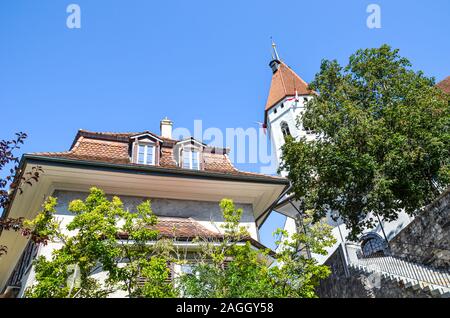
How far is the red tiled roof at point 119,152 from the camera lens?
444 inches

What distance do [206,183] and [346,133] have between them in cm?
852

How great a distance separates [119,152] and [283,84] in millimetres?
38278

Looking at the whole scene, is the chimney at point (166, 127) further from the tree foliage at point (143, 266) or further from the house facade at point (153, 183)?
the tree foliage at point (143, 266)

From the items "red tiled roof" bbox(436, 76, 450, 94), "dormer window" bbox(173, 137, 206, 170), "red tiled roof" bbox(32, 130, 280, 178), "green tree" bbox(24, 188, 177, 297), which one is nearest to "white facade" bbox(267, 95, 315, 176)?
"red tiled roof" bbox(436, 76, 450, 94)

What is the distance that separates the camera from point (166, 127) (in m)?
17.0

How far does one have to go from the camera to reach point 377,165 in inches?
605

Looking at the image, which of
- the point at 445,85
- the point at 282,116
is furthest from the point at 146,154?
the point at 282,116

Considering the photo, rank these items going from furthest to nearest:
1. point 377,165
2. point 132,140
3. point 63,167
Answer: point 377,165 → point 132,140 → point 63,167

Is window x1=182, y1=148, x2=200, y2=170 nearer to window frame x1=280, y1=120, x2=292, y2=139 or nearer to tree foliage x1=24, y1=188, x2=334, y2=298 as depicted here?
tree foliage x1=24, y1=188, x2=334, y2=298

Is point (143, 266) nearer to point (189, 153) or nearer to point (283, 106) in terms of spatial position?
point (189, 153)

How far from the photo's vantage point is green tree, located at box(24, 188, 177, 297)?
6.71 m

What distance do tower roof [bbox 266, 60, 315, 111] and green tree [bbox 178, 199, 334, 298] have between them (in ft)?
126
